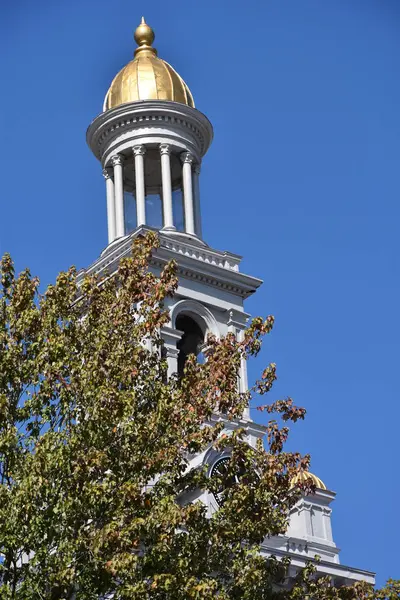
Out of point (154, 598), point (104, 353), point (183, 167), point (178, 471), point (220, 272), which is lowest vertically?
point (154, 598)

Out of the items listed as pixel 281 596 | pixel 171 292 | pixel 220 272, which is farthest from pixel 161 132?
pixel 281 596

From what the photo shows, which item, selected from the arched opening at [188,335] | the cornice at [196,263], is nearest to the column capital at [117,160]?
the cornice at [196,263]

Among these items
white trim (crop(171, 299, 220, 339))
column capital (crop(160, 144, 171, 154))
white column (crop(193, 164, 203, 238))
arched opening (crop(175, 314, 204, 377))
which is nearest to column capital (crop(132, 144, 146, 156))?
A: column capital (crop(160, 144, 171, 154))

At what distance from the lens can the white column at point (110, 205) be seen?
178ft

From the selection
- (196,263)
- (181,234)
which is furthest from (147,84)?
(196,263)

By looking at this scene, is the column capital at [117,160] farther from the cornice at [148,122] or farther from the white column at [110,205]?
the white column at [110,205]

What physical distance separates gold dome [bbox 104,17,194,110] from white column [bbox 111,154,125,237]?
197cm

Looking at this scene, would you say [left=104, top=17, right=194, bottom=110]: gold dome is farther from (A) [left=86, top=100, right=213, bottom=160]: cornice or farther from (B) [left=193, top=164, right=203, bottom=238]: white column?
(B) [left=193, top=164, right=203, bottom=238]: white column

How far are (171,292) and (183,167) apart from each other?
2128cm

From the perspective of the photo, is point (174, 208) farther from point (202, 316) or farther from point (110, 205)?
point (202, 316)

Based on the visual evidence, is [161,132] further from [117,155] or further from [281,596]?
[281,596]

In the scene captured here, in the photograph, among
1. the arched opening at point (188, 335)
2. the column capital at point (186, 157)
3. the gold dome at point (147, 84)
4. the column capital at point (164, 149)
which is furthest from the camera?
the gold dome at point (147, 84)

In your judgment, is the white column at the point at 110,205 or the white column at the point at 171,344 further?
the white column at the point at 110,205

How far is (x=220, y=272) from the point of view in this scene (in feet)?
173
